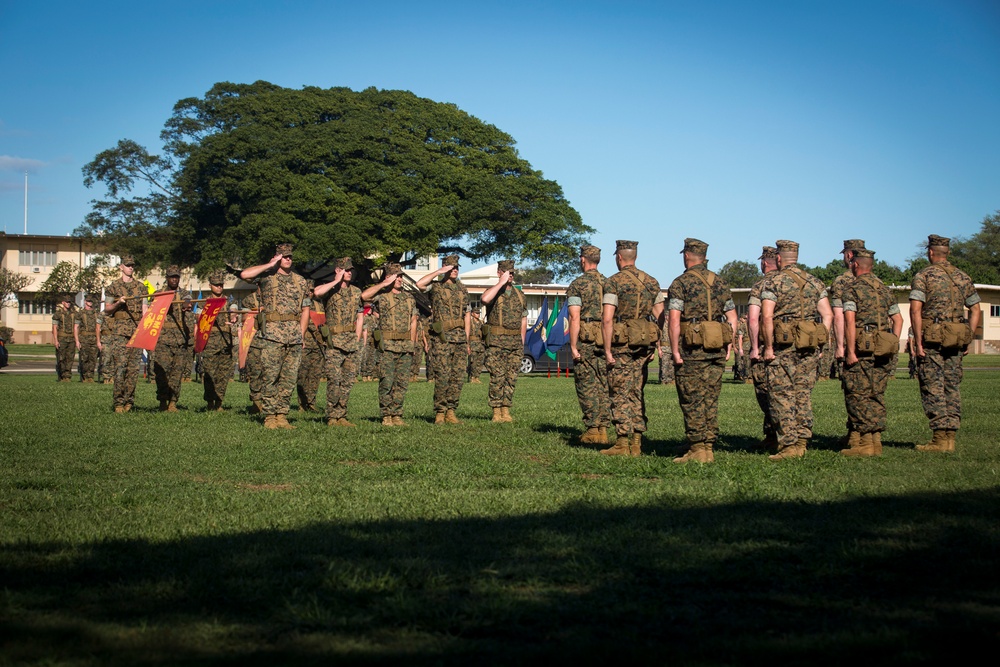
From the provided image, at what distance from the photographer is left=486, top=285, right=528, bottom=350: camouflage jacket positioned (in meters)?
15.6

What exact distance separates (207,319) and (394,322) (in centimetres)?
438

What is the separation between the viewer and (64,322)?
99.6 feet

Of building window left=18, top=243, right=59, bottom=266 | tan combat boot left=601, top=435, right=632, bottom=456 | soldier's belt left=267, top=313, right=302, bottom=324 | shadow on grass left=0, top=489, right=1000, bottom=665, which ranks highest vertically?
building window left=18, top=243, right=59, bottom=266

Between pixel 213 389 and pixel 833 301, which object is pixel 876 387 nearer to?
pixel 833 301

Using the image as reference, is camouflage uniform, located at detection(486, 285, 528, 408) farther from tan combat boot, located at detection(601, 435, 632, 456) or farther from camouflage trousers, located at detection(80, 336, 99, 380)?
camouflage trousers, located at detection(80, 336, 99, 380)

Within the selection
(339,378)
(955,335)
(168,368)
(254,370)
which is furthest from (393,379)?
(955,335)

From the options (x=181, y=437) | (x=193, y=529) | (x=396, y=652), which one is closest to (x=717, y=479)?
(x=193, y=529)

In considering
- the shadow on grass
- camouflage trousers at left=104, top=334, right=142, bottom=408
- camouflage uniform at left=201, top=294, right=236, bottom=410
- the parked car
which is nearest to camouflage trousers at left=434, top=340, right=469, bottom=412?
camouflage uniform at left=201, top=294, right=236, bottom=410

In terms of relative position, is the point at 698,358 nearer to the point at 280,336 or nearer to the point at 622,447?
the point at 622,447

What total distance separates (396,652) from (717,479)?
5277 millimetres

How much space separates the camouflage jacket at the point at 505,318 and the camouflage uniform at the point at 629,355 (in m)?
4.20

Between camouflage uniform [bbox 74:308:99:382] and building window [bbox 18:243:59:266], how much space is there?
6173cm

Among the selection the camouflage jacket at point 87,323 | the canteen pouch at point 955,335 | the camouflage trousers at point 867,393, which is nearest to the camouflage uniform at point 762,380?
the camouflage trousers at point 867,393

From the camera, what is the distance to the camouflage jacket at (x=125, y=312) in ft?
57.2
